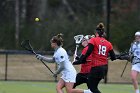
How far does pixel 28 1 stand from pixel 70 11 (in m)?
5.05

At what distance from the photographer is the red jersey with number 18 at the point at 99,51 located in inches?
634

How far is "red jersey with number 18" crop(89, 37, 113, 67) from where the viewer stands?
16094 mm

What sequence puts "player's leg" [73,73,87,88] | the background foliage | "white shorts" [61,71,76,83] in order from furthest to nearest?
the background foliage → "player's leg" [73,73,87,88] → "white shorts" [61,71,76,83]

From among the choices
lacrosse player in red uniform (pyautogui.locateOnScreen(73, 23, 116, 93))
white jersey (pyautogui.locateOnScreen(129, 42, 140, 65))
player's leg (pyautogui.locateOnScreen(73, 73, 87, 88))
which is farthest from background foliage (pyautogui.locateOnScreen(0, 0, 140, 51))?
lacrosse player in red uniform (pyautogui.locateOnScreen(73, 23, 116, 93))

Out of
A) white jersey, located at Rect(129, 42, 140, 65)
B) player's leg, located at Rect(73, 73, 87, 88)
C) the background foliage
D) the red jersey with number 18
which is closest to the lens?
the red jersey with number 18

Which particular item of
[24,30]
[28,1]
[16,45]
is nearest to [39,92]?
[16,45]

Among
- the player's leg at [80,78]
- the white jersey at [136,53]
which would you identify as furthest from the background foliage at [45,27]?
the player's leg at [80,78]

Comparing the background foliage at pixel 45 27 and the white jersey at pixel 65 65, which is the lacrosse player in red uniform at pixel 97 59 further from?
the background foliage at pixel 45 27

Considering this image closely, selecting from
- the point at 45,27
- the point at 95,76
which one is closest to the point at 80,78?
the point at 95,76

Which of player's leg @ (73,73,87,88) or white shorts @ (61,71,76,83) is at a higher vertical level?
white shorts @ (61,71,76,83)

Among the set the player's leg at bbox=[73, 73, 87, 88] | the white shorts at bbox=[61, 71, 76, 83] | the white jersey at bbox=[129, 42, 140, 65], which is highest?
the white jersey at bbox=[129, 42, 140, 65]

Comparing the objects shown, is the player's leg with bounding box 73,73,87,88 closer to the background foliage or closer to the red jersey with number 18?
the red jersey with number 18

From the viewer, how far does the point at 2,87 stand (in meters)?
22.5

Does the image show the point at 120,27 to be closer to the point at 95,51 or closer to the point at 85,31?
the point at 85,31
